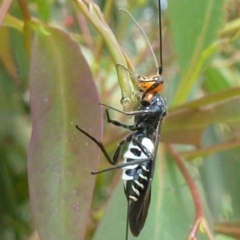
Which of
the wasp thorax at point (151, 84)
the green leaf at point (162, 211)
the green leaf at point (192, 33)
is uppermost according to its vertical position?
the green leaf at point (192, 33)

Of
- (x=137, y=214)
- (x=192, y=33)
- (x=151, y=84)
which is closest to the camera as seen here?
(x=137, y=214)

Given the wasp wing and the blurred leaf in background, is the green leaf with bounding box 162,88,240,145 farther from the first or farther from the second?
the wasp wing

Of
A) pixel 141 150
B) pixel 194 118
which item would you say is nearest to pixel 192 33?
pixel 194 118

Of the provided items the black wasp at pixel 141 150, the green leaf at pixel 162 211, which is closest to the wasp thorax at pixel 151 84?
the black wasp at pixel 141 150

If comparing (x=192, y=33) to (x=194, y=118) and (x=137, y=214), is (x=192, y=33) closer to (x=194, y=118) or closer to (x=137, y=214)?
(x=194, y=118)

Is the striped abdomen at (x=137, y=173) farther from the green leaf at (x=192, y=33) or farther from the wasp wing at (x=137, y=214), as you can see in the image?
the green leaf at (x=192, y=33)

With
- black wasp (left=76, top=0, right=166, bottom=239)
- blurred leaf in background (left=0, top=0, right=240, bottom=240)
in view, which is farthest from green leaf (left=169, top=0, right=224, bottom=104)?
black wasp (left=76, top=0, right=166, bottom=239)

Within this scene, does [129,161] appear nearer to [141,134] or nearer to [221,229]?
[141,134]
